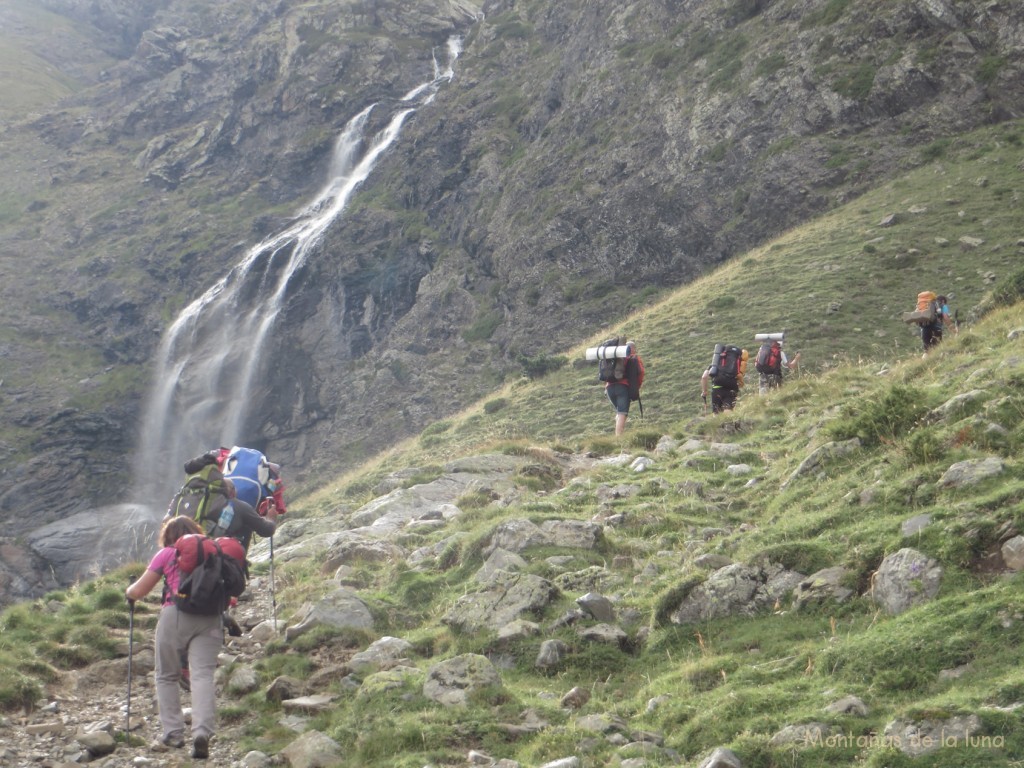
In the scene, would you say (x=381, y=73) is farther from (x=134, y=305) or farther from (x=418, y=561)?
(x=418, y=561)

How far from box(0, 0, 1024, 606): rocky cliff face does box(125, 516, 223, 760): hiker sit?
35.9 m

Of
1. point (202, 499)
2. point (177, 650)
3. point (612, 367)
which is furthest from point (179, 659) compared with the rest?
point (612, 367)

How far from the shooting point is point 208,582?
7309 mm

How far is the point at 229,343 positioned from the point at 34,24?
10766 cm

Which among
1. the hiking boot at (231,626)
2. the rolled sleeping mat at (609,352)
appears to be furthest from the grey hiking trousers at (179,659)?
the rolled sleeping mat at (609,352)

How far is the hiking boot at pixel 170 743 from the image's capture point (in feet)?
23.5

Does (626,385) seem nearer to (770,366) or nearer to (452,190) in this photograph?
(770,366)

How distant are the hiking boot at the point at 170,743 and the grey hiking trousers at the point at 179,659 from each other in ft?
0.07

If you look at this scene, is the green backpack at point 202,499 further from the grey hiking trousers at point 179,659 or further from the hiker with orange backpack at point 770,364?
the hiker with orange backpack at point 770,364

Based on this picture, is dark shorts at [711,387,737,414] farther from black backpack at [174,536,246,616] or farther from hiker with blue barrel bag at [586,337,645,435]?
black backpack at [174,536,246,616]

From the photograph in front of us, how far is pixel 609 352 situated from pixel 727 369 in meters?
2.41

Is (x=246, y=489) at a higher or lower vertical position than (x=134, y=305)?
lower

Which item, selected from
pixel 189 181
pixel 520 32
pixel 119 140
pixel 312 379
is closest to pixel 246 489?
pixel 312 379

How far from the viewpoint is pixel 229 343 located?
190 ft
